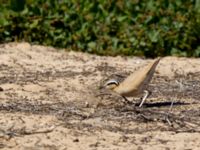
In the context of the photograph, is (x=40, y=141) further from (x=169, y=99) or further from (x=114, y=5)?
(x=114, y=5)

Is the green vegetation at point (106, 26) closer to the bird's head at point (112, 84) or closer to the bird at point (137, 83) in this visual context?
the bird's head at point (112, 84)

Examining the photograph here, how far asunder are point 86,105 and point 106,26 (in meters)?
2.73

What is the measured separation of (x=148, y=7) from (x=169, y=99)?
8.43ft

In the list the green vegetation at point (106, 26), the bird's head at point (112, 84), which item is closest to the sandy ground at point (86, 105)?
the bird's head at point (112, 84)

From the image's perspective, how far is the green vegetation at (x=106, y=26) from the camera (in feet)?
29.1

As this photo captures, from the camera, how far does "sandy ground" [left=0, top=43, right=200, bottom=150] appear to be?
18.2 feet

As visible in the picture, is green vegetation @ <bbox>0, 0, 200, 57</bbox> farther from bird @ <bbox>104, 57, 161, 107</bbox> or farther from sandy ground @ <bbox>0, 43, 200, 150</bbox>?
bird @ <bbox>104, 57, 161, 107</bbox>

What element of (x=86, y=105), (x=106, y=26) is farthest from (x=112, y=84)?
(x=106, y=26)

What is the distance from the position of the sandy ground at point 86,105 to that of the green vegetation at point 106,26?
1.00ft

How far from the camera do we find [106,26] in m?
9.01

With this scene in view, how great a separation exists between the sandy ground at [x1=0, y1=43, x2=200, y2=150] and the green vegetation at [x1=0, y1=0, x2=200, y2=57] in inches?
12.0

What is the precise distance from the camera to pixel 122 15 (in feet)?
30.1

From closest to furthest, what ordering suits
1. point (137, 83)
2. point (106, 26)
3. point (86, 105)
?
point (137, 83)
point (86, 105)
point (106, 26)

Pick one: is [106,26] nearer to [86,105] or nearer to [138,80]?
[86,105]
